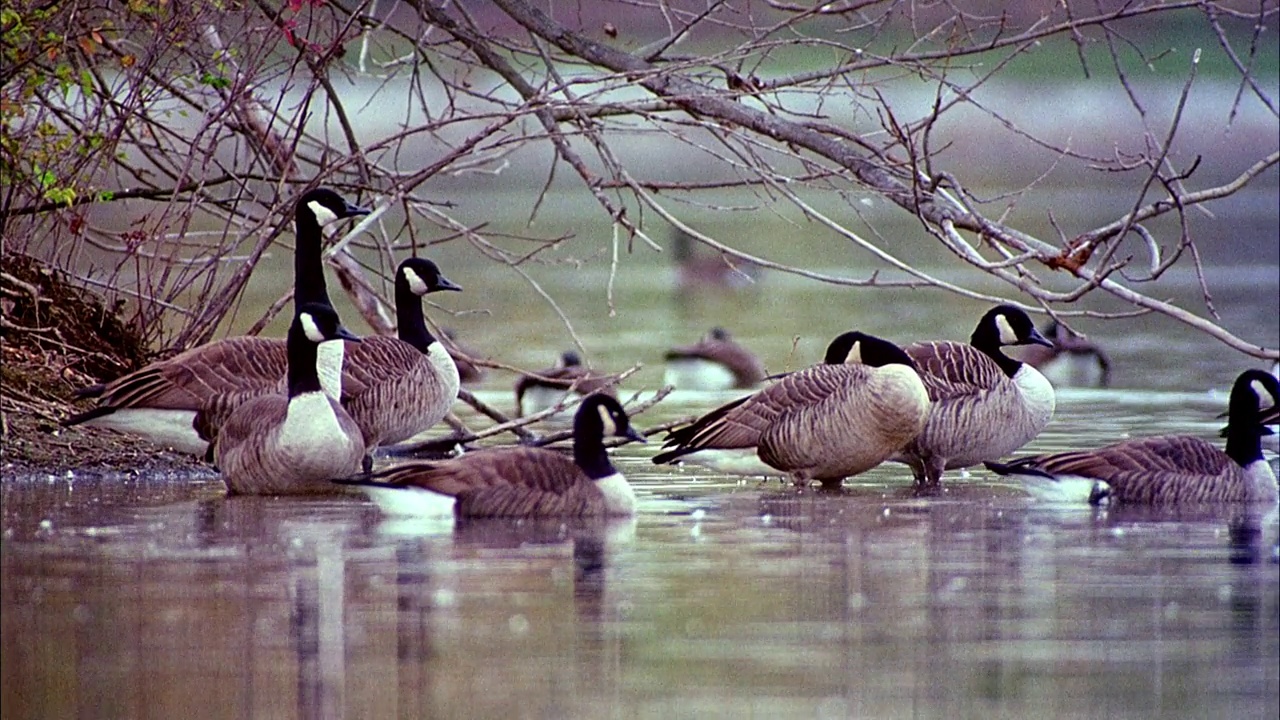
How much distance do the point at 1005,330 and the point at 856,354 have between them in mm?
1209

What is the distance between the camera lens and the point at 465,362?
43.6ft

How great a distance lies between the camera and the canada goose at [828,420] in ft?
35.2

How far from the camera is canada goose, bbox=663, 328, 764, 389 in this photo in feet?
61.3

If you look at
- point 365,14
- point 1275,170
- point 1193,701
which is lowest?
point 1193,701

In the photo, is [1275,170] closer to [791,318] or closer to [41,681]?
[791,318]

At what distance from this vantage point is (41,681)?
21.8 ft

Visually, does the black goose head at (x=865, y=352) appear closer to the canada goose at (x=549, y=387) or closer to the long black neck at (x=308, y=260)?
the long black neck at (x=308, y=260)

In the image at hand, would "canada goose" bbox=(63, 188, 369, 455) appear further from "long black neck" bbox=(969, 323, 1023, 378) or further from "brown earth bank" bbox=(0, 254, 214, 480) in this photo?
"long black neck" bbox=(969, 323, 1023, 378)

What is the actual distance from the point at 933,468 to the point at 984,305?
17431mm

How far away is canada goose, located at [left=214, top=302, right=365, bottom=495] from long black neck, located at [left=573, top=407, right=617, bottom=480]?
4.21ft

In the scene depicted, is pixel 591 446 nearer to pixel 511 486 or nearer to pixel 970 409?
pixel 511 486

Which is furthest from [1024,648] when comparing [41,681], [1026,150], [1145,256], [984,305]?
[1026,150]

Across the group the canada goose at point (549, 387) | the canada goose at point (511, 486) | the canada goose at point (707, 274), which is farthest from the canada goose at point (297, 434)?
the canada goose at point (707, 274)

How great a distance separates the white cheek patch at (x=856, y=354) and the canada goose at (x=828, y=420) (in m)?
0.04
